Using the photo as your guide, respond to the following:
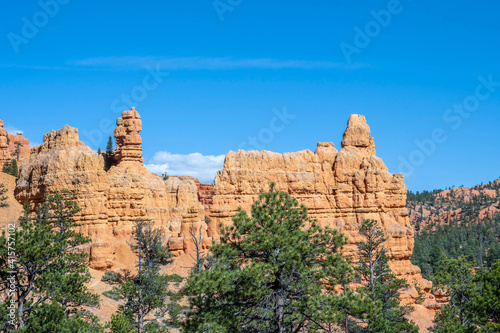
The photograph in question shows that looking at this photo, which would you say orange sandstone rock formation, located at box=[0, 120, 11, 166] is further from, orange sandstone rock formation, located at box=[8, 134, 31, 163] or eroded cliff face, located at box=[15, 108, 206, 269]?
orange sandstone rock formation, located at box=[8, 134, 31, 163]

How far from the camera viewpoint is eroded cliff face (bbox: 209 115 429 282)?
5725 centimetres

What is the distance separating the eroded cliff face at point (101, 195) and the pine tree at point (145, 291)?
3398 mm

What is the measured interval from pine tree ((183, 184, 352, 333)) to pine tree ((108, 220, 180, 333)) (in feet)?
29.5

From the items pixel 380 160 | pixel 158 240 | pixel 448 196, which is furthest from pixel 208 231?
pixel 448 196

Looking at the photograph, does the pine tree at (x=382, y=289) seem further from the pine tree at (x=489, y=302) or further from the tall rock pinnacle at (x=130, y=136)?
the tall rock pinnacle at (x=130, y=136)

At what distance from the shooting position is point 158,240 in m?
50.9

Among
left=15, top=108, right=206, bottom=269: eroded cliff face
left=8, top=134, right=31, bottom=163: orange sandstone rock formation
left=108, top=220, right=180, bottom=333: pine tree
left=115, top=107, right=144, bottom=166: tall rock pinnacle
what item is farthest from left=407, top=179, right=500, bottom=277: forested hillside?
left=8, top=134, right=31, bottom=163: orange sandstone rock formation

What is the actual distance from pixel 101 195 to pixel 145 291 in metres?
15.7

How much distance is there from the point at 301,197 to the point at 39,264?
1424 inches

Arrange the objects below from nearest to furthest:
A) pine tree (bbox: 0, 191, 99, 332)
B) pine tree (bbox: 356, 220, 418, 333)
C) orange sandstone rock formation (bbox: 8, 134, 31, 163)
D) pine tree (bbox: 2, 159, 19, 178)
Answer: pine tree (bbox: 0, 191, 99, 332) < pine tree (bbox: 356, 220, 418, 333) < pine tree (bbox: 2, 159, 19, 178) < orange sandstone rock formation (bbox: 8, 134, 31, 163)

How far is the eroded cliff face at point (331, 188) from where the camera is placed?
57.2m

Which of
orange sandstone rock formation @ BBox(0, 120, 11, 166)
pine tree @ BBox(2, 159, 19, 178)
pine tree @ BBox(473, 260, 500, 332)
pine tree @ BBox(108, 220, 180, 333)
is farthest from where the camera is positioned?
orange sandstone rock formation @ BBox(0, 120, 11, 166)

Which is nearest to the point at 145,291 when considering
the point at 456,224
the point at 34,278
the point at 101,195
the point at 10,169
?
the point at 34,278

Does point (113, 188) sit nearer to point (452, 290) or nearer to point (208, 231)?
point (208, 231)
